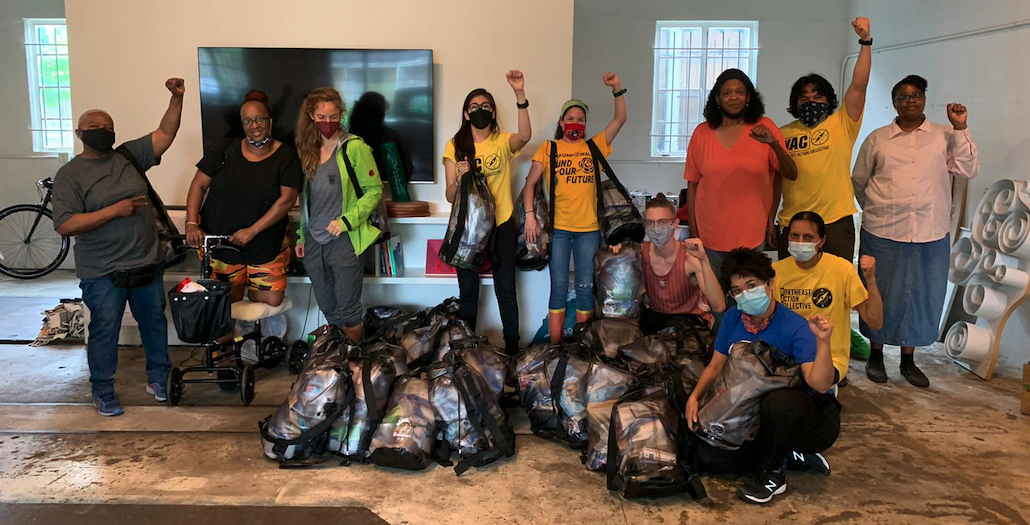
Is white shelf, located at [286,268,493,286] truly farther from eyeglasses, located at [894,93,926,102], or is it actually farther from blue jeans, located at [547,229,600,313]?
eyeglasses, located at [894,93,926,102]

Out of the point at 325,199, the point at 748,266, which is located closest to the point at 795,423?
the point at 748,266

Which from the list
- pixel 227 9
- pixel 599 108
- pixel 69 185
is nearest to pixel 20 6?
pixel 227 9

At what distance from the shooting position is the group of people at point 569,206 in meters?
3.38

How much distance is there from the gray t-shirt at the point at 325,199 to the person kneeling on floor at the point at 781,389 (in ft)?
6.73

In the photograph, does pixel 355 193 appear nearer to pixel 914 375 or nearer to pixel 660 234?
pixel 660 234

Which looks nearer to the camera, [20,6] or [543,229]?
[543,229]

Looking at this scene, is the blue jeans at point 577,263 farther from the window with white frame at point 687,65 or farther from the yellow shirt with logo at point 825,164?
the window with white frame at point 687,65

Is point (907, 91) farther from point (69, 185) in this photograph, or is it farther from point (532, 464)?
point (69, 185)

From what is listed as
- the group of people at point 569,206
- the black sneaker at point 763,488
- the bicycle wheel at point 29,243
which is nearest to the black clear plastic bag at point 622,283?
the group of people at point 569,206

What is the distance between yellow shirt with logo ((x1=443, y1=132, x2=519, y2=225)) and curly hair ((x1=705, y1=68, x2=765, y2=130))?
3.60 ft

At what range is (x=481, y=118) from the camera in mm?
3836

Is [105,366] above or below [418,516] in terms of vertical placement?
above

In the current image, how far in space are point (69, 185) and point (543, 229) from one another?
235cm

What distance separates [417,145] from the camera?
14.6ft
